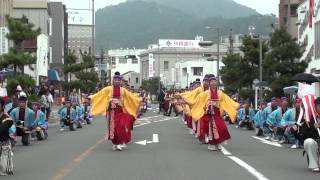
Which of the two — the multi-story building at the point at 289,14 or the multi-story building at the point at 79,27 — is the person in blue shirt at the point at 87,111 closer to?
the multi-story building at the point at 289,14

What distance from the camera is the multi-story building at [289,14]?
73.8 m

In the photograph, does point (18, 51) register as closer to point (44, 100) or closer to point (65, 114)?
point (44, 100)

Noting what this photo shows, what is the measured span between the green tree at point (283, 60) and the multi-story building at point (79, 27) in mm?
78868

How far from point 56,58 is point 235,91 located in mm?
36104

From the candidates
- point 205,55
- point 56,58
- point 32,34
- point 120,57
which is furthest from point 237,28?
point 32,34

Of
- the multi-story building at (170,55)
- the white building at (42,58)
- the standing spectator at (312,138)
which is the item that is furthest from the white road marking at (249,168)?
the multi-story building at (170,55)

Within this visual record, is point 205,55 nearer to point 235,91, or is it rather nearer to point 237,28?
point 237,28

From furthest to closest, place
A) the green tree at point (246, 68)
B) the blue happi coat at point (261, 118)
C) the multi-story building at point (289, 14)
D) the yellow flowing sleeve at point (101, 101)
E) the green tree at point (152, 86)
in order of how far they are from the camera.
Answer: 1. the green tree at point (152, 86)
2. the multi-story building at point (289, 14)
3. the green tree at point (246, 68)
4. the blue happi coat at point (261, 118)
5. the yellow flowing sleeve at point (101, 101)

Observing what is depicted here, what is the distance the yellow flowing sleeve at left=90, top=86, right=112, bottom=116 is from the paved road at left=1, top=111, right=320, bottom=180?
1090 mm

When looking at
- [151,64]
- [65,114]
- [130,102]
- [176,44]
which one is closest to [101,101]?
[130,102]

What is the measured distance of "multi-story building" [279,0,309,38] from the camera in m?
73.8

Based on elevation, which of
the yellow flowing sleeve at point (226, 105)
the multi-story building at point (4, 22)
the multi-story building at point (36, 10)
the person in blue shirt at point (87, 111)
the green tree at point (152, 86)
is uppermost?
the multi-story building at point (36, 10)

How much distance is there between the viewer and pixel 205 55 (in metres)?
134

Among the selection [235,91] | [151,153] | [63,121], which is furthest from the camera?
[235,91]
